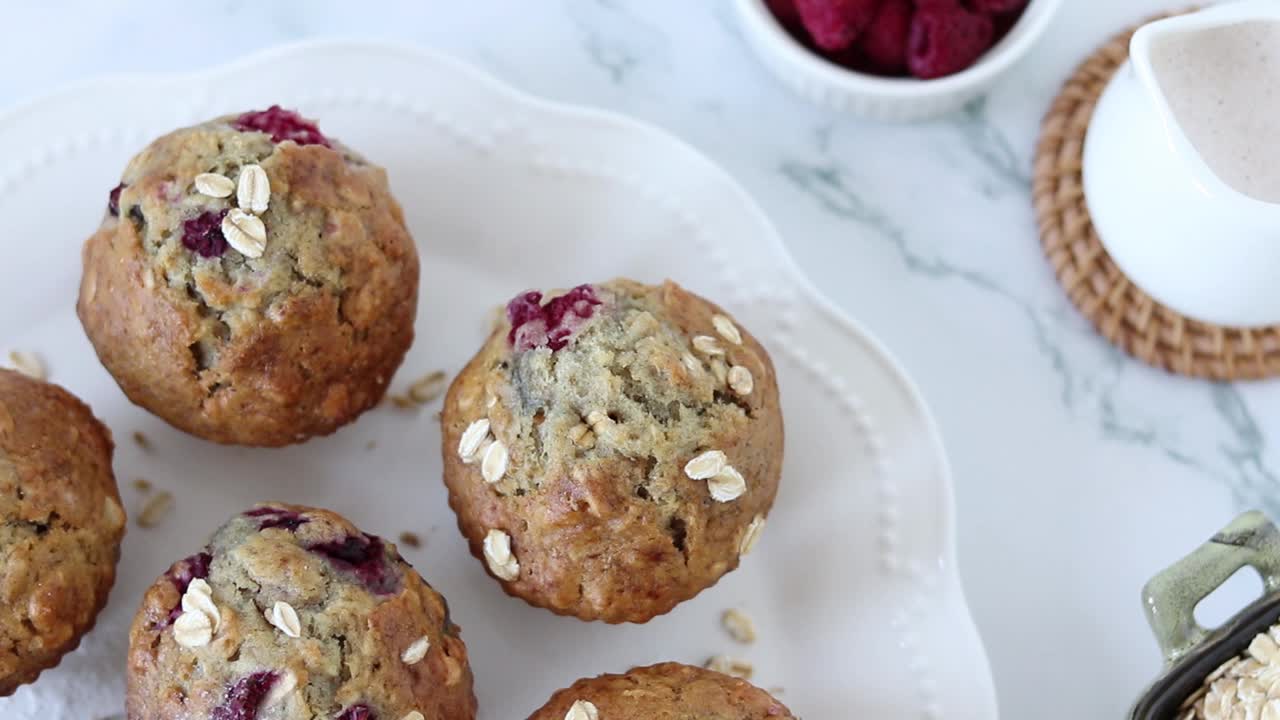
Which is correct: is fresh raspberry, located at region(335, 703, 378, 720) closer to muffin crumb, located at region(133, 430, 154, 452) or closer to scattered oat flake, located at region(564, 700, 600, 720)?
scattered oat flake, located at region(564, 700, 600, 720)

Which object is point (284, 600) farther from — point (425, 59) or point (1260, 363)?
point (1260, 363)

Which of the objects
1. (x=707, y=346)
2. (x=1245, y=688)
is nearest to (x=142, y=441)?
(x=707, y=346)

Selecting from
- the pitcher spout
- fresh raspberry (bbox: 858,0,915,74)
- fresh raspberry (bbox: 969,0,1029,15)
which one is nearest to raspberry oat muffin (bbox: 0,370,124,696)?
fresh raspberry (bbox: 858,0,915,74)

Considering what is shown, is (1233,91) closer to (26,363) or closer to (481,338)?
(481,338)

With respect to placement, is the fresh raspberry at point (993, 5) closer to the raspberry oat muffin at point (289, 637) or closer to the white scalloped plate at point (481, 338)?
the white scalloped plate at point (481, 338)

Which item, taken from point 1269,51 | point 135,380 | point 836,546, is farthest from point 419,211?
point 1269,51
